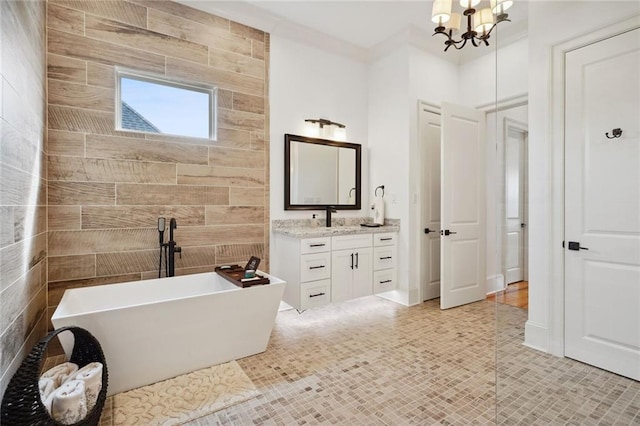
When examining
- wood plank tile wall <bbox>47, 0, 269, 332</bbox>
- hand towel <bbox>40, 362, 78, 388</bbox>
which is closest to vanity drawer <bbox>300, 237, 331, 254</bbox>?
wood plank tile wall <bbox>47, 0, 269, 332</bbox>

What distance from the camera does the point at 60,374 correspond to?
171cm

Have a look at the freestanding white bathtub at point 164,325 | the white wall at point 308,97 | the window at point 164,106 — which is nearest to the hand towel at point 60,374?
the freestanding white bathtub at point 164,325

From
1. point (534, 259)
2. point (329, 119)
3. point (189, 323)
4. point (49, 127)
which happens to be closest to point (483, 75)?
point (329, 119)

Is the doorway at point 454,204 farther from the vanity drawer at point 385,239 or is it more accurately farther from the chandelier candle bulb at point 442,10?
the chandelier candle bulb at point 442,10

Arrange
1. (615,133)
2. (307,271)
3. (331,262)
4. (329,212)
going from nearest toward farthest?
(615,133) < (307,271) < (331,262) < (329,212)

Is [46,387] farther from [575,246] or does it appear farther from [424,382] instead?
[575,246]

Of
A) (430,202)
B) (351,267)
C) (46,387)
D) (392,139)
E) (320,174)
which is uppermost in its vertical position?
(392,139)

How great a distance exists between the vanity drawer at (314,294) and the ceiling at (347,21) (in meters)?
2.65

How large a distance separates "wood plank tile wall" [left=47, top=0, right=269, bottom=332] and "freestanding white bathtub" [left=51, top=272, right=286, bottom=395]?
270 mm

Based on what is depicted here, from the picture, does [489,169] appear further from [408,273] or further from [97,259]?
[97,259]

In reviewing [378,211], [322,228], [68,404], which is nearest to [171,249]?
[68,404]

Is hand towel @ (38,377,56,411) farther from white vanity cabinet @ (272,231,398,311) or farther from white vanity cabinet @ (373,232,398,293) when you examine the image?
white vanity cabinet @ (373,232,398,293)

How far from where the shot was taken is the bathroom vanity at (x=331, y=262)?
123 inches

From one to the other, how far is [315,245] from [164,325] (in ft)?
4.93
